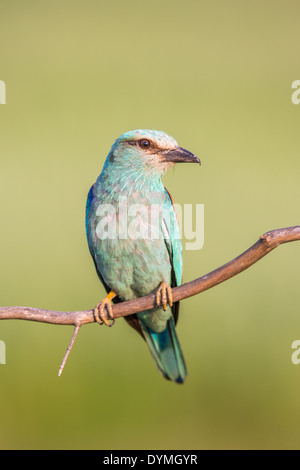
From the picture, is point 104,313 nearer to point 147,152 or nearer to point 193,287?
point 193,287

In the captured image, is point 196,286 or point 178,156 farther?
point 178,156

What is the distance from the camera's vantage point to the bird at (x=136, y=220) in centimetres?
367

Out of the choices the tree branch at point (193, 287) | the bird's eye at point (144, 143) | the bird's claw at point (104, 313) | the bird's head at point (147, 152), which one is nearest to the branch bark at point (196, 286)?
the tree branch at point (193, 287)

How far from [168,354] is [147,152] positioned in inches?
62.6

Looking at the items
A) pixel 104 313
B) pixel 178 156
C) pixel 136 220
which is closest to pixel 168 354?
pixel 104 313

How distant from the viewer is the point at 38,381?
533 centimetres

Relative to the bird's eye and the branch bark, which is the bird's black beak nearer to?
the bird's eye

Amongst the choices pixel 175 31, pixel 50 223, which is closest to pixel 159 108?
pixel 50 223

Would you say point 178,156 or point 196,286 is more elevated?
point 178,156

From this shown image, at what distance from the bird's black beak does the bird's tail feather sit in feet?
4.32

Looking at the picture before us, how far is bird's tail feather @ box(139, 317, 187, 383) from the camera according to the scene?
4246 mm

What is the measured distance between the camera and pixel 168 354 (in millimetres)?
4266

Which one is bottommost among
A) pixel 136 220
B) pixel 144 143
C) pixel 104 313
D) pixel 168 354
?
pixel 168 354

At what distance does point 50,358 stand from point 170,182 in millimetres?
2338
